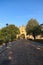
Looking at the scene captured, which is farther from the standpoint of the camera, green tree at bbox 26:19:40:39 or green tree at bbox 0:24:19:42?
green tree at bbox 26:19:40:39

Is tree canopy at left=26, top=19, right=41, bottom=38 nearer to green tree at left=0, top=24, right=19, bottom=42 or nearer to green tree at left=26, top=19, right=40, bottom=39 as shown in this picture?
green tree at left=26, top=19, right=40, bottom=39

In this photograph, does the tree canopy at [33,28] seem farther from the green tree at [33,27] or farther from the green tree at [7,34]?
the green tree at [7,34]

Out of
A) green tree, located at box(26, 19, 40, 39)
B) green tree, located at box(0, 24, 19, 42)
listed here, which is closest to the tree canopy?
green tree, located at box(26, 19, 40, 39)

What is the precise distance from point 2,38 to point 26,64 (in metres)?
45.0

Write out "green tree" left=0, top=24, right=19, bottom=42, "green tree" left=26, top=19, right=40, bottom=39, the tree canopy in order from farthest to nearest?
"green tree" left=26, top=19, right=40, bottom=39
the tree canopy
"green tree" left=0, top=24, right=19, bottom=42

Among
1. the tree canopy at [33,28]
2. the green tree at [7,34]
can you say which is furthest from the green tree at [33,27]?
the green tree at [7,34]

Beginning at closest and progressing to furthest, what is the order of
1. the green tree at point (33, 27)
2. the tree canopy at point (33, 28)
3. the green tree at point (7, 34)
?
the green tree at point (7, 34)
the tree canopy at point (33, 28)
the green tree at point (33, 27)

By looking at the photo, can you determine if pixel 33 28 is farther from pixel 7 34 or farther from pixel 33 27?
pixel 7 34

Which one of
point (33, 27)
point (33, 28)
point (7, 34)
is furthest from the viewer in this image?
point (33, 27)

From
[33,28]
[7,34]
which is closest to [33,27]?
[33,28]

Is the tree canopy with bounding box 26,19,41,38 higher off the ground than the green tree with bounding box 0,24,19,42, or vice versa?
the tree canopy with bounding box 26,19,41,38

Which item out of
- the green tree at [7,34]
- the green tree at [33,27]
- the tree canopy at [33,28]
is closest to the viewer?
the green tree at [7,34]

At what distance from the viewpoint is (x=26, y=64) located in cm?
1623

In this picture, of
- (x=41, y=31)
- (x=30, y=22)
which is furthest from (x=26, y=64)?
(x=30, y=22)
